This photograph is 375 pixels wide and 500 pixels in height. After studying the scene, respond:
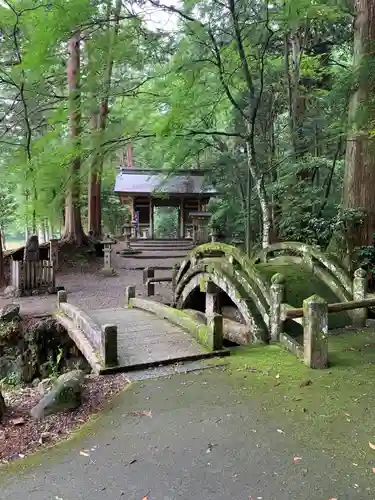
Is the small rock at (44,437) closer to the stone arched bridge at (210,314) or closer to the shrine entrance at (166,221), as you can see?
the stone arched bridge at (210,314)

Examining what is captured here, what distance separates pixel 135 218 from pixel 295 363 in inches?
756

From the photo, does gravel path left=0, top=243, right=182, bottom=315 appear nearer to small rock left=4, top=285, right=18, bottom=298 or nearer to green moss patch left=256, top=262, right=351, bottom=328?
small rock left=4, top=285, right=18, bottom=298

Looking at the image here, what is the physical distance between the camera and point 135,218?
2319 cm

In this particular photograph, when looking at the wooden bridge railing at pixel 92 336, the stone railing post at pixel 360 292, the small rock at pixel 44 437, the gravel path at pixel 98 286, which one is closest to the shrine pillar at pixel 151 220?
the gravel path at pixel 98 286

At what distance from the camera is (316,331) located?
4.64 m

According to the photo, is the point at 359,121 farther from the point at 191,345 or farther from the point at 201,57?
the point at 191,345

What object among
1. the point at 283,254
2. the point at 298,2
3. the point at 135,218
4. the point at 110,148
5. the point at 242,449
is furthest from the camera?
the point at 135,218

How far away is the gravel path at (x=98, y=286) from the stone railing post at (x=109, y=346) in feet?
17.6

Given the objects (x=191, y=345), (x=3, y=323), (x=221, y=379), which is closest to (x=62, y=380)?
(x=221, y=379)

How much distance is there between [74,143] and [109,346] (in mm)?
4901

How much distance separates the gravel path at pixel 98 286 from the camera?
35.8 feet

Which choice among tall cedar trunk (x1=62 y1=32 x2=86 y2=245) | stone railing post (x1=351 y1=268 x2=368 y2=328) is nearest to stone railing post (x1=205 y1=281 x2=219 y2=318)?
stone railing post (x1=351 y1=268 x2=368 y2=328)

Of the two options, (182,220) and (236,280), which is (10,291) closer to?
(236,280)

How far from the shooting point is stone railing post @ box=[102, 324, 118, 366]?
490 cm
